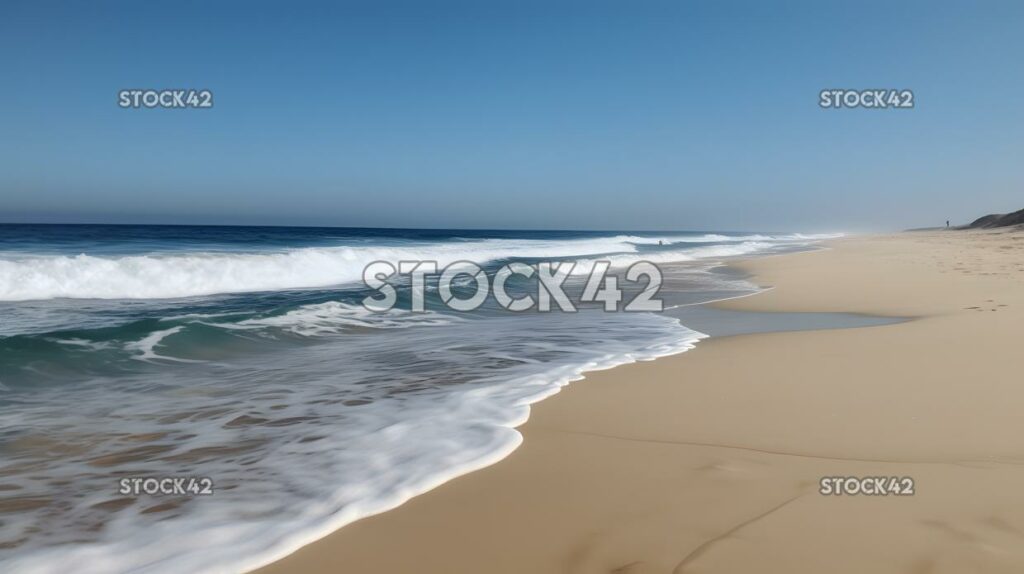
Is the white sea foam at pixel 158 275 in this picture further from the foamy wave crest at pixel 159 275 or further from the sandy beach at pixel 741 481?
the sandy beach at pixel 741 481

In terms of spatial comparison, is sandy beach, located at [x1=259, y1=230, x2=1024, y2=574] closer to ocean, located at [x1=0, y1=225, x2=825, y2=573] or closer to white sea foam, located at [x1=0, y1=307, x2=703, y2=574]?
white sea foam, located at [x1=0, y1=307, x2=703, y2=574]

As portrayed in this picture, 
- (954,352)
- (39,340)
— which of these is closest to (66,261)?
(39,340)

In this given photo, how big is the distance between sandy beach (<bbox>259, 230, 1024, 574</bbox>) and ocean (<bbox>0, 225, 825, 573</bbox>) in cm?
37

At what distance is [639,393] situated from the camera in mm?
4590

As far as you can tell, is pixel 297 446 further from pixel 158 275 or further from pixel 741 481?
pixel 158 275

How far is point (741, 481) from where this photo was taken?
2873 mm

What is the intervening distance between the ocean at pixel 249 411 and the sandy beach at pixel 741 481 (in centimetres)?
37

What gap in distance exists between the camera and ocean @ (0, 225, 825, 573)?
2.63 m

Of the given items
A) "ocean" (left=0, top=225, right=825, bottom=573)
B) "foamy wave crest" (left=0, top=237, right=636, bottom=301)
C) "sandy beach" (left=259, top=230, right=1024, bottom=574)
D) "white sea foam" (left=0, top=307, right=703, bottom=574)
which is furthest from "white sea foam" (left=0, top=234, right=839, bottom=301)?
"sandy beach" (left=259, top=230, right=1024, bottom=574)

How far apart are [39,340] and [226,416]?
164 inches

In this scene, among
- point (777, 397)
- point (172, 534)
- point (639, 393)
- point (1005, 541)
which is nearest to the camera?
point (1005, 541)

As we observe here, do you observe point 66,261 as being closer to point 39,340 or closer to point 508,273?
point 39,340

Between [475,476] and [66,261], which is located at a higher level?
[66,261]

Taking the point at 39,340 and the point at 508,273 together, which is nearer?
the point at 39,340
